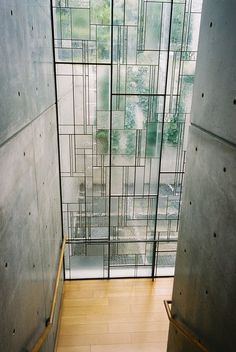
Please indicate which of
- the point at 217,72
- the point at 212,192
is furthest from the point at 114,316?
the point at 217,72

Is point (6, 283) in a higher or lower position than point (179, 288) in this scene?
higher

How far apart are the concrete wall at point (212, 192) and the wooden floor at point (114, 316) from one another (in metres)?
1.75

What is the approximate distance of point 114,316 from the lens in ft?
14.9

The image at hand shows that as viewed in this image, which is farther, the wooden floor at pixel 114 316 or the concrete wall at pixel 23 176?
the wooden floor at pixel 114 316

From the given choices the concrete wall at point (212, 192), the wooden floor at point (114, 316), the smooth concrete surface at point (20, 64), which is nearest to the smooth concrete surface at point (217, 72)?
the concrete wall at point (212, 192)

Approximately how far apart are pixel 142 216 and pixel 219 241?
3.01 metres

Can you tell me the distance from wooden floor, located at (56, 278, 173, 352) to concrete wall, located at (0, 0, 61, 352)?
138 cm

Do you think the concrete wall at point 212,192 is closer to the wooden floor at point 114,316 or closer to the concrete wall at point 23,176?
the concrete wall at point 23,176

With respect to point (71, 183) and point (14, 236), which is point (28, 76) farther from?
point (71, 183)

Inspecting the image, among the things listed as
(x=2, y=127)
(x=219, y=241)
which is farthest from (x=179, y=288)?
(x=2, y=127)

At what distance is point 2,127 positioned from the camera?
1.61 meters

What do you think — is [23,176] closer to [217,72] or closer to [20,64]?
[20,64]

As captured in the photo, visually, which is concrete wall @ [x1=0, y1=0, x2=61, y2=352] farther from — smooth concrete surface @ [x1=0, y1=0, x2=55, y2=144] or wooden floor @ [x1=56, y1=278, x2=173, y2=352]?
wooden floor @ [x1=56, y1=278, x2=173, y2=352]

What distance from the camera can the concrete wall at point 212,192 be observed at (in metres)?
1.75
